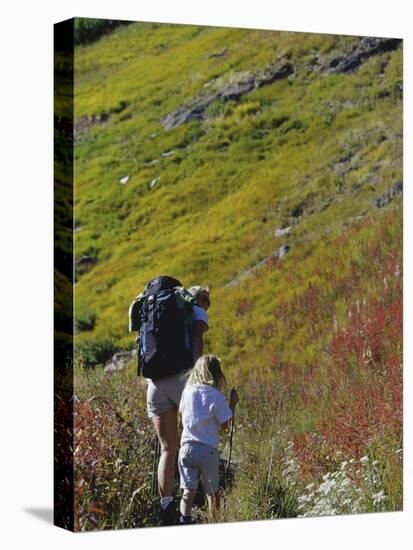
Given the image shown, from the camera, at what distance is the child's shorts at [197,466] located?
14.0 m

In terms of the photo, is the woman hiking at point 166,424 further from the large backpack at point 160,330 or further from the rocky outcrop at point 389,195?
the rocky outcrop at point 389,195

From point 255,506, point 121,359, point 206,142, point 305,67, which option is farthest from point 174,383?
point 305,67

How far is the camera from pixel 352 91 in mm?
15320

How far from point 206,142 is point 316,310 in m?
1.95

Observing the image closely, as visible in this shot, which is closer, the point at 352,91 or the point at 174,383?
the point at 174,383

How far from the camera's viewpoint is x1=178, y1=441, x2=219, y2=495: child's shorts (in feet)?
45.9

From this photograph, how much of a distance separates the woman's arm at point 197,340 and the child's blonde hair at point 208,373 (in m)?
0.06

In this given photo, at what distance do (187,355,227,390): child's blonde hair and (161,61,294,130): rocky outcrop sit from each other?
219 cm

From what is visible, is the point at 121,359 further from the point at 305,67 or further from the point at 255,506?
the point at 305,67

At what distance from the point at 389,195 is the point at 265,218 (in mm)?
1400

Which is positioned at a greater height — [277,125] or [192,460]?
[277,125]

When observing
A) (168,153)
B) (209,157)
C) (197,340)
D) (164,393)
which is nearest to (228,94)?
(209,157)

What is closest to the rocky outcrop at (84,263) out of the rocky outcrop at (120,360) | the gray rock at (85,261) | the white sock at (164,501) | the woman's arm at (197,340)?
the gray rock at (85,261)

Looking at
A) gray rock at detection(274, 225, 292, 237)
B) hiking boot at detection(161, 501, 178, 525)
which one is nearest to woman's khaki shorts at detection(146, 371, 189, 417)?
hiking boot at detection(161, 501, 178, 525)
